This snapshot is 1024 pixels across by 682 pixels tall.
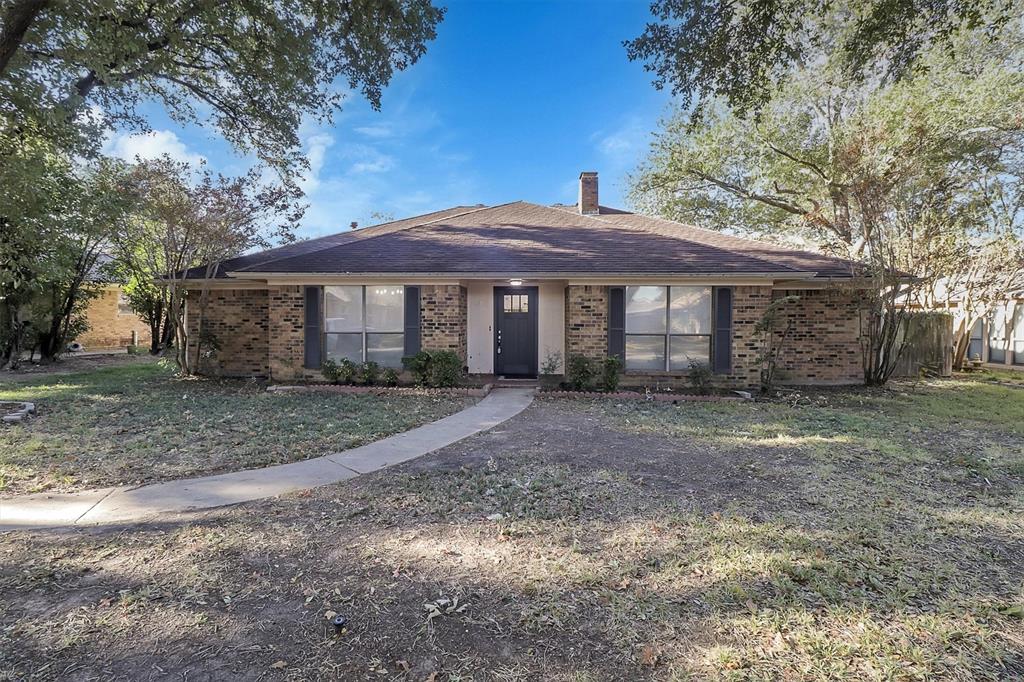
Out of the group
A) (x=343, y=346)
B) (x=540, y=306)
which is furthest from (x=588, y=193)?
(x=343, y=346)

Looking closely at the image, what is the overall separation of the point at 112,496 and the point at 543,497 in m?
3.79

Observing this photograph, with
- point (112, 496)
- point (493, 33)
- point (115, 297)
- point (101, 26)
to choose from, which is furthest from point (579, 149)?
point (115, 297)

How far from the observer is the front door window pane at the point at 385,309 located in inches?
406

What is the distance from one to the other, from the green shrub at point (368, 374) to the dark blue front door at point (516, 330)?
9.23 feet

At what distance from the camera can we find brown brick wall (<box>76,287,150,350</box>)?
19.6 m

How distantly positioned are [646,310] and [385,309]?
226 inches

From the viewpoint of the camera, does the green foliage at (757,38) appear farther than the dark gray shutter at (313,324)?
No

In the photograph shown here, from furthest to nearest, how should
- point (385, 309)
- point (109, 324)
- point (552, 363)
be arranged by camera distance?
point (109, 324)
point (552, 363)
point (385, 309)

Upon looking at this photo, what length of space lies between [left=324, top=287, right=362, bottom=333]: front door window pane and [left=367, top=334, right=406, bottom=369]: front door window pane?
442mm

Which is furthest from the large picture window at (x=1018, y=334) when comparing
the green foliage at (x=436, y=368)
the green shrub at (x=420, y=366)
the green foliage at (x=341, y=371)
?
the green foliage at (x=341, y=371)

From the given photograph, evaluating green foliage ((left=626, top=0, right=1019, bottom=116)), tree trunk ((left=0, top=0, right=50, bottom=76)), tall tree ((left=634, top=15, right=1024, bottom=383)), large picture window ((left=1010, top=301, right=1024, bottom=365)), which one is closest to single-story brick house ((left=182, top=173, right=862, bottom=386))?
tall tree ((left=634, top=15, right=1024, bottom=383))

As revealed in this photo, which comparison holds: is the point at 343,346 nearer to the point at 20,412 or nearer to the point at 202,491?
the point at 20,412

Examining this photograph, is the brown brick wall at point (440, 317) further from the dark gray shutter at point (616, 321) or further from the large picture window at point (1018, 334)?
the large picture window at point (1018, 334)

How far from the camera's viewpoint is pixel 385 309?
408 inches
